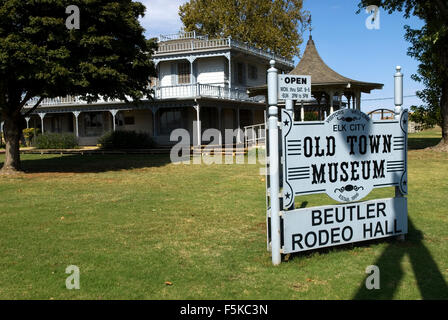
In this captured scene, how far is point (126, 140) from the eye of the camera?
2725 centimetres

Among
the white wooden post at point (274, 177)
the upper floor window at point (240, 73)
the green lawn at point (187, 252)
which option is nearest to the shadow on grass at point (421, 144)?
the upper floor window at point (240, 73)

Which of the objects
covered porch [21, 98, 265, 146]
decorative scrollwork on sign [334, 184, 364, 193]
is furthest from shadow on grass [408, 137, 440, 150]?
decorative scrollwork on sign [334, 184, 364, 193]

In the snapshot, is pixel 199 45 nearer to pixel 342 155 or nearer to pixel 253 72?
pixel 253 72

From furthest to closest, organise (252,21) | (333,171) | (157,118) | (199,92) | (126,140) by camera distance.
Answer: (252,21) < (157,118) < (126,140) < (199,92) < (333,171)

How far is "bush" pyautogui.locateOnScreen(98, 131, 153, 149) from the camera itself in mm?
27188

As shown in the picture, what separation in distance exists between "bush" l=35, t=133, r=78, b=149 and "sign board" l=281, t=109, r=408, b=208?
2725 centimetres

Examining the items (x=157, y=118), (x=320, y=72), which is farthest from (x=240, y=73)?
(x=320, y=72)

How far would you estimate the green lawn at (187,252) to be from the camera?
15.1 ft

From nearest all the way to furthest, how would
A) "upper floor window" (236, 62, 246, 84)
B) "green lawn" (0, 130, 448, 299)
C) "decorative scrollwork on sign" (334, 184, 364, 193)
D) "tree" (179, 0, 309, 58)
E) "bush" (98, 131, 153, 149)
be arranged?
1. "green lawn" (0, 130, 448, 299)
2. "decorative scrollwork on sign" (334, 184, 364, 193)
3. "bush" (98, 131, 153, 149)
4. "upper floor window" (236, 62, 246, 84)
5. "tree" (179, 0, 309, 58)

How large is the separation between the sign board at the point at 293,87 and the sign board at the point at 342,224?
1.51 m

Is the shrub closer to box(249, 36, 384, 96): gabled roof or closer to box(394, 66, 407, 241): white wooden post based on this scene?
box(249, 36, 384, 96): gabled roof

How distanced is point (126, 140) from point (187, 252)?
2223 centimetres

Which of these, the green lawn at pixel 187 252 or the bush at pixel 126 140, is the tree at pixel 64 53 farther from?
the bush at pixel 126 140

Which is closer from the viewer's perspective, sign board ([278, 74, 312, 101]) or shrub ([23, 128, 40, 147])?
sign board ([278, 74, 312, 101])
